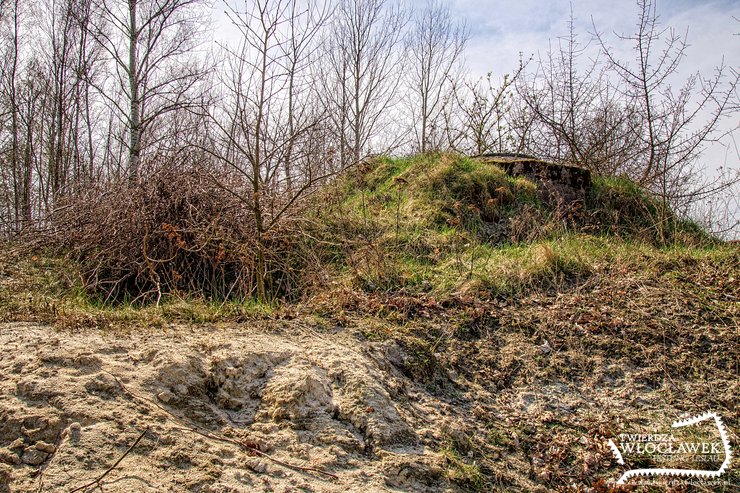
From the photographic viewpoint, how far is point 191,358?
9.23 ft

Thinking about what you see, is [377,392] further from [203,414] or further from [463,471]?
[203,414]

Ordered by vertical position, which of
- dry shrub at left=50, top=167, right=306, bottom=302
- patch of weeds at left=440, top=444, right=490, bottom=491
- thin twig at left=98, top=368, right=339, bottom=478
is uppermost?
dry shrub at left=50, top=167, right=306, bottom=302

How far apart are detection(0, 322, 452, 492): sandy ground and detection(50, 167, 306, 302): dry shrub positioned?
5.67 feet

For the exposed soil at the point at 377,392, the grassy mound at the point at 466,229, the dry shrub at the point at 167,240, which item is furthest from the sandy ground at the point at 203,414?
the grassy mound at the point at 466,229

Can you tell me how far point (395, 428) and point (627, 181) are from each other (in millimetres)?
6679

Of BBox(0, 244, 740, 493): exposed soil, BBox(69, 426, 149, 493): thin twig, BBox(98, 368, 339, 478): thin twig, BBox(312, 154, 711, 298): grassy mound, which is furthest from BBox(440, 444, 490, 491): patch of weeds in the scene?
BBox(312, 154, 711, 298): grassy mound

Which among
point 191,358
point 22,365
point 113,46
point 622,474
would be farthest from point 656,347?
point 113,46

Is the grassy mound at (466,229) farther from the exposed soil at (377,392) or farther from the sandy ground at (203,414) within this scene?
the sandy ground at (203,414)

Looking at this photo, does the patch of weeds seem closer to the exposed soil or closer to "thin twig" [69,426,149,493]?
the exposed soil

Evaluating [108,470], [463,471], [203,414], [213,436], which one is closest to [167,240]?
[203,414]

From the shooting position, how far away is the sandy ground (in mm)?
2107

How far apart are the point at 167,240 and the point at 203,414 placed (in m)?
3.01

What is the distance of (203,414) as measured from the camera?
2.55 m

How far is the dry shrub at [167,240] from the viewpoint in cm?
494
